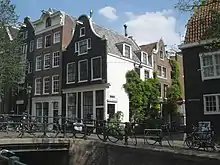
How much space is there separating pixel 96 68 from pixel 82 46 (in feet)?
10.7

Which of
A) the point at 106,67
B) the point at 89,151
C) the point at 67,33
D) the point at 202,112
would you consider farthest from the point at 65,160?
the point at 67,33

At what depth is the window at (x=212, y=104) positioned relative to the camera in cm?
1991

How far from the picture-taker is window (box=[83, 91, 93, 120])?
2900 centimetres

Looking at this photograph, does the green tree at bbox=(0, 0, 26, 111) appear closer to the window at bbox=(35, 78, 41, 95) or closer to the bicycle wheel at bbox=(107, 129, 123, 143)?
the window at bbox=(35, 78, 41, 95)

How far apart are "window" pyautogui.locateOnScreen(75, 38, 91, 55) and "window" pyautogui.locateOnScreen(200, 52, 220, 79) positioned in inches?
493

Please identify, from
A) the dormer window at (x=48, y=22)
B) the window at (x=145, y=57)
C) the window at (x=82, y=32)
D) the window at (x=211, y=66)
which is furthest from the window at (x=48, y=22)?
the window at (x=211, y=66)

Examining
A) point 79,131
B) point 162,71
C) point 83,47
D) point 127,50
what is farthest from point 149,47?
point 79,131

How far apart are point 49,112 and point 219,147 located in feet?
72.1

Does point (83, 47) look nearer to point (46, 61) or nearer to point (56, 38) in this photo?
point (56, 38)

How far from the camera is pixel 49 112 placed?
32906mm

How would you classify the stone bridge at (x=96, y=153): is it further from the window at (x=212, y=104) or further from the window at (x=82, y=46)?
the window at (x=82, y=46)

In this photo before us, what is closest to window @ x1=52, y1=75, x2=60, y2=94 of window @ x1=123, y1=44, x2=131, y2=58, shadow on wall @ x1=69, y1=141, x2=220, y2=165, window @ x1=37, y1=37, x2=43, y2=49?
window @ x1=37, y1=37, x2=43, y2=49

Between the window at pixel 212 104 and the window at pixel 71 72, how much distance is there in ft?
47.4

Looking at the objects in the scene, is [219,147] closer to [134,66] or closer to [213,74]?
[213,74]
